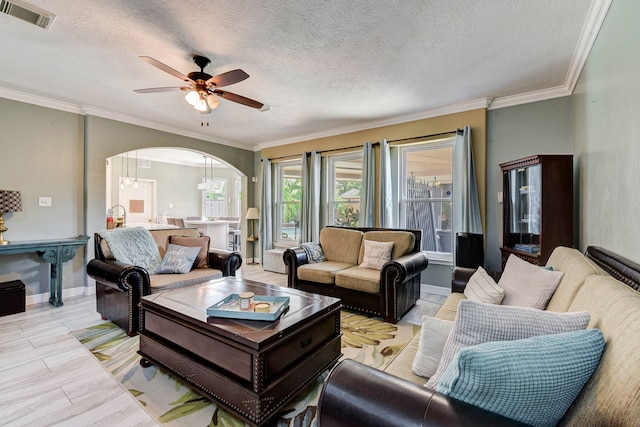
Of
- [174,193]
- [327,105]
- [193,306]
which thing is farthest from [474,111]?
[174,193]

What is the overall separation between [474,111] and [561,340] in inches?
145

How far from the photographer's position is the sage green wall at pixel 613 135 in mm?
1586

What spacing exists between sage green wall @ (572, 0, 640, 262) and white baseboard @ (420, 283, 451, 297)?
1.75 metres

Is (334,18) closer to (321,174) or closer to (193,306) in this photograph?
(193,306)

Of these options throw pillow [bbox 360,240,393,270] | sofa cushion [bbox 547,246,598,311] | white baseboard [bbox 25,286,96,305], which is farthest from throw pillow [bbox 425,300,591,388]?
white baseboard [bbox 25,286,96,305]

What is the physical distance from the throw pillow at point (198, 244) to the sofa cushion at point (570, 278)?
134 inches

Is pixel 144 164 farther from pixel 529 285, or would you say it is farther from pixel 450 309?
pixel 529 285

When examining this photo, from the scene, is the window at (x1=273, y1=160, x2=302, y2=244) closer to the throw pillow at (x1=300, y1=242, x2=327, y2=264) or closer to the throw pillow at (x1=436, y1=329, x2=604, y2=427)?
the throw pillow at (x1=300, y1=242, x2=327, y2=264)

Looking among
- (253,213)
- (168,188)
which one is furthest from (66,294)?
(168,188)

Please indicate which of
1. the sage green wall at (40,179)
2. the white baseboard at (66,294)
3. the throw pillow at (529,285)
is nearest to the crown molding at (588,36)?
the throw pillow at (529,285)

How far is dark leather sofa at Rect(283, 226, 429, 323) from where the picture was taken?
309cm

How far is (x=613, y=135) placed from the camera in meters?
1.92

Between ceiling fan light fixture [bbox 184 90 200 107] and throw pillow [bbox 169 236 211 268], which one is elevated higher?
ceiling fan light fixture [bbox 184 90 200 107]

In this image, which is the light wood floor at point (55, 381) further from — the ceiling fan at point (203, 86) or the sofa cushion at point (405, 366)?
the ceiling fan at point (203, 86)
